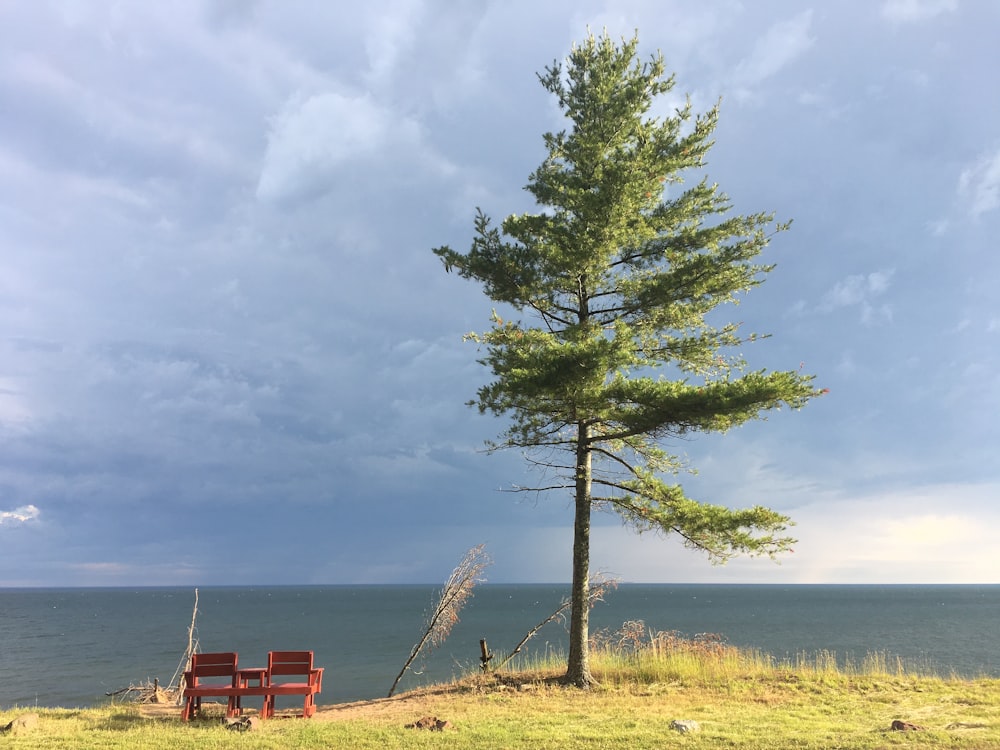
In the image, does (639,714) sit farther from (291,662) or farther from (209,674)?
(209,674)

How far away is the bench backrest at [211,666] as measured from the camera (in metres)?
10.6

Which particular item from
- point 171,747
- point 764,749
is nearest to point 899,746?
point 764,749

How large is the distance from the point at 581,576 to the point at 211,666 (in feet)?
22.7

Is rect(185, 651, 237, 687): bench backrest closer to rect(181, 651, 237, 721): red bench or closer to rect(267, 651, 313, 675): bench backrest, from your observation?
rect(181, 651, 237, 721): red bench

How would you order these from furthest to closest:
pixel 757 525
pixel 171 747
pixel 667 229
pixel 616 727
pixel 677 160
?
pixel 667 229, pixel 677 160, pixel 757 525, pixel 616 727, pixel 171 747

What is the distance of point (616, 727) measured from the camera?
355 inches

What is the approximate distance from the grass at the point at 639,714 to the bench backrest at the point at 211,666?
0.69 m

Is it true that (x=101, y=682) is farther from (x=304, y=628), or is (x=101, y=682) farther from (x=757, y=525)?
(x=304, y=628)

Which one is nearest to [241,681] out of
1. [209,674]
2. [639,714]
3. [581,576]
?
[209,674]

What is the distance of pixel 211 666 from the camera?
10758 millimetres

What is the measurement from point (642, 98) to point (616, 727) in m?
11.7

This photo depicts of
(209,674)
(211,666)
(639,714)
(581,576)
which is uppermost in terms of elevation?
(581,576)

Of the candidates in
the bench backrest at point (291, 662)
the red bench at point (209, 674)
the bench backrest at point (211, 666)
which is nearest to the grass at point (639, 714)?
the red bench at point (209, 674)

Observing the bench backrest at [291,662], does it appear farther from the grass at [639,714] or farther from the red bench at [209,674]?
the grass at [639,714]
